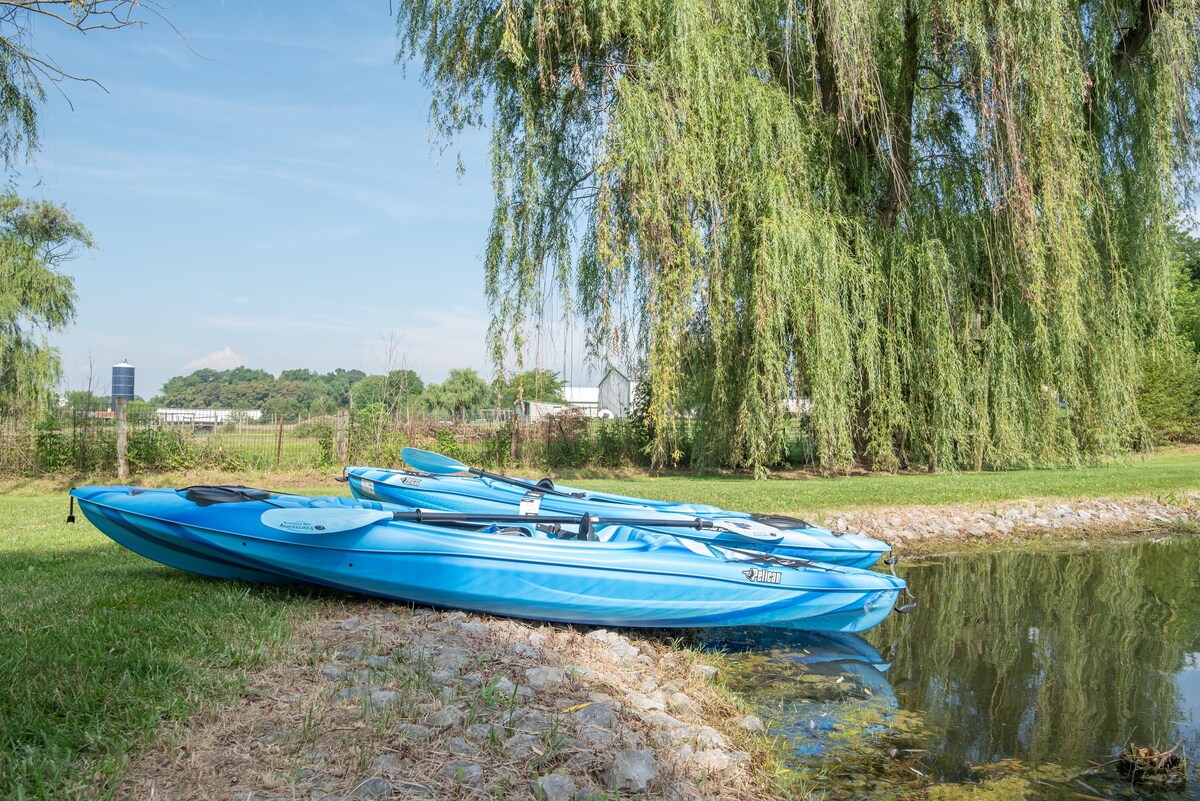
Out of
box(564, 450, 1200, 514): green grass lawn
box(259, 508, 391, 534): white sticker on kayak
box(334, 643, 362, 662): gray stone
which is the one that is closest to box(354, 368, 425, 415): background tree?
box(564, 450, 1200, 514): green grass lawn

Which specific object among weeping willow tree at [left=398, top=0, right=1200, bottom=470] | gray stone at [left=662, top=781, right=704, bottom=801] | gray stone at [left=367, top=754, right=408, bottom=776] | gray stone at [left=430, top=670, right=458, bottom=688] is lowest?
gray stone at [left=662, top=781, right=704, bottom=801]


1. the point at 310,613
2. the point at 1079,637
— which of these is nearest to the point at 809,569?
the point at 1079,637

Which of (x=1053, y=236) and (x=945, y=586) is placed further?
(x=1053, y=236)

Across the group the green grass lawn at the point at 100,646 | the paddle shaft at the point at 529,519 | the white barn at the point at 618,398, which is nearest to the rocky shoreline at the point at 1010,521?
the paddle shaft at the point at 529,519

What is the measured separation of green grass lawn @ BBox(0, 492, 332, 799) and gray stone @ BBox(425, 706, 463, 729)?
775 millimetres

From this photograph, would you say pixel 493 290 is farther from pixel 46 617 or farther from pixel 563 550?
pixel 46 617

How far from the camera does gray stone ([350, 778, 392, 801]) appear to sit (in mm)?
Answer: 2506

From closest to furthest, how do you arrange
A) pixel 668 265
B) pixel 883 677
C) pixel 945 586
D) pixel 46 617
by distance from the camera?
1. pixel 46 617
2. pixel 883 677
3. pixel 945 586
4. pixel 668 265

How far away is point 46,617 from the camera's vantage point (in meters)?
3.93

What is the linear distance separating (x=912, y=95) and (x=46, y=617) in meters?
12.2

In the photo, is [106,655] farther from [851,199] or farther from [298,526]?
[851,199]

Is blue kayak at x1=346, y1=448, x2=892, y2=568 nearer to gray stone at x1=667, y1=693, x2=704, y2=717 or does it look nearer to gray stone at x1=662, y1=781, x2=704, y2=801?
gray stone at x1=667, y1=693, x2=704, y2=717

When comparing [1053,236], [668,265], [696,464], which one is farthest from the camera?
[696,464]

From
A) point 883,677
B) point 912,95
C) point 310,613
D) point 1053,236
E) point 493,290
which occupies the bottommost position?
point 883,677
